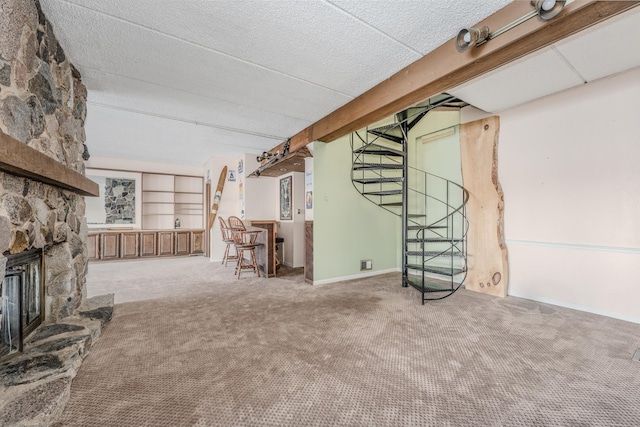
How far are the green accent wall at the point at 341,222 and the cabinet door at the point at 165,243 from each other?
4.75m

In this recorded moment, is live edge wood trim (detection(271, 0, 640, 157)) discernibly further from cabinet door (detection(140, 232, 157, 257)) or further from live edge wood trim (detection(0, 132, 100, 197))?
cabinet door (detection(140, 232, 157, 257))

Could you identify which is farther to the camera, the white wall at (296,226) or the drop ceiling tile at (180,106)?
the white wall at (296,226)

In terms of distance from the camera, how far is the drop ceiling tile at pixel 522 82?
2273 millimetres

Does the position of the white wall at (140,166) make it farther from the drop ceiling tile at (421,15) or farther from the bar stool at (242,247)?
the drop ceiling tile at (421,15)

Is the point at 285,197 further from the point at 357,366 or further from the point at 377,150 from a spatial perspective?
the point at 357,366

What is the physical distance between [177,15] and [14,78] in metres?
0.98

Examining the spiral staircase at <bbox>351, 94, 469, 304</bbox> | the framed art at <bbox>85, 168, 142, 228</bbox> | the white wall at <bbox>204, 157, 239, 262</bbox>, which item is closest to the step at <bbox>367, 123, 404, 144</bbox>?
the spiral staircase at <bbox>351, 94, 469, 304</bbox>

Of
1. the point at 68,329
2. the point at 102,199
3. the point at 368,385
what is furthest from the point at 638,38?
the point at 102,199

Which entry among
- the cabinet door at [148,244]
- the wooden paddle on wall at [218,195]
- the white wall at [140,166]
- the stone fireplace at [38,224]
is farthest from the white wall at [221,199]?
the stone fireplace at [38,224]

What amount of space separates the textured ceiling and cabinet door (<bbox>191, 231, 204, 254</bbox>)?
3.90 m

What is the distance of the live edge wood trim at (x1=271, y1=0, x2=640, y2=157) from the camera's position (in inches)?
59.4

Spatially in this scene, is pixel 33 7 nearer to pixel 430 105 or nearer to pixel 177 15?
pixel 177 15

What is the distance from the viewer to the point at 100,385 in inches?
59.4

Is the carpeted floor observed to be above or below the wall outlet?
below
